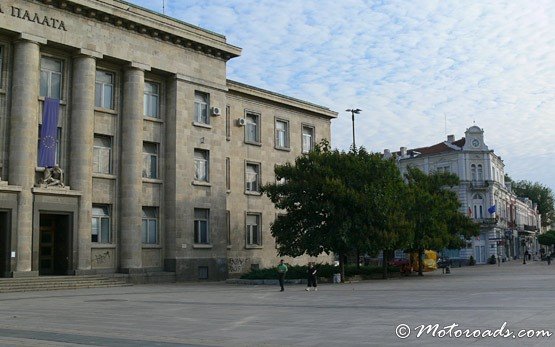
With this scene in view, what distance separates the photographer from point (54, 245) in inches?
1346

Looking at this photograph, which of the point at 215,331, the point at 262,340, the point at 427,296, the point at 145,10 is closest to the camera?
the point at 262,340

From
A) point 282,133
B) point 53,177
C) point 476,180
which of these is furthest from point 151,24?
point 476,180

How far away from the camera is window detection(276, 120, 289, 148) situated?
48856mm

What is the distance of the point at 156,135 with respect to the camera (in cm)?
3875

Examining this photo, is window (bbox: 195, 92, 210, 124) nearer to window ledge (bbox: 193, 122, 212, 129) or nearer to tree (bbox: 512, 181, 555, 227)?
window ledge (bbox: 193, 122, 212, 129)

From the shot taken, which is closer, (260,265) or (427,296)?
(427,296)

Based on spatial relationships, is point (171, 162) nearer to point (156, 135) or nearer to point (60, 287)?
point (156, 135)

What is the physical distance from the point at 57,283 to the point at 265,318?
17102 millimetres

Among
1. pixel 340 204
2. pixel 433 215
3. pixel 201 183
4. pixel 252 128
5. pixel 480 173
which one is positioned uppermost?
pixel 480 173

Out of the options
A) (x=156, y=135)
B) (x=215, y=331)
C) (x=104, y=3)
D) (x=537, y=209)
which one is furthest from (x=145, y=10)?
(x=537, y=209)

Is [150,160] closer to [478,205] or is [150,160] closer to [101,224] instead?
[101,224]

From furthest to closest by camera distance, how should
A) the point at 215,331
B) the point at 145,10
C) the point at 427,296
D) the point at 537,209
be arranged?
the point at 537,209
the point at 145,10
the point at 427,296
the point at 215,331

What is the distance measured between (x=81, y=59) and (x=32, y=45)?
2988 mm

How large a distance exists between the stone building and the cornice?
0.26 feet
